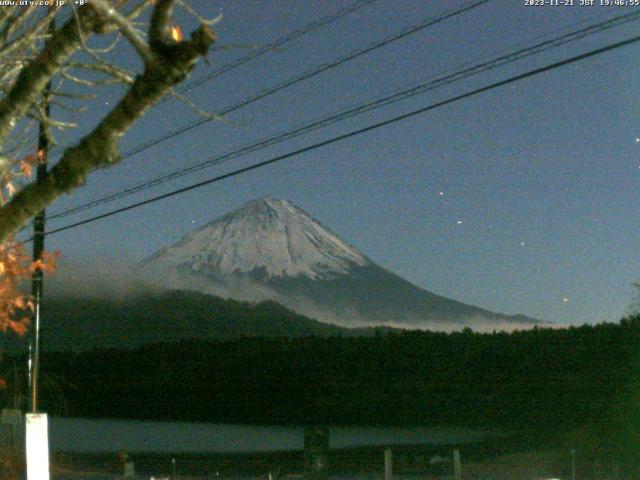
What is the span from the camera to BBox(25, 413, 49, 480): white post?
13.7 m

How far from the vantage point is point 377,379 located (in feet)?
236

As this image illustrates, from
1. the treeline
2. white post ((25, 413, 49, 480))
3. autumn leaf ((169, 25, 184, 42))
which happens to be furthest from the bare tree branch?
the treeline

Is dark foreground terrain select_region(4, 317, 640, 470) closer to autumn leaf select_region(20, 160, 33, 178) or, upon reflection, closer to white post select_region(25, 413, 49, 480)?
white post select_region(25, 413, 49, 480)

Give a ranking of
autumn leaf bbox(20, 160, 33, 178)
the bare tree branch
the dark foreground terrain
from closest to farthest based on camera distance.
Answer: the bare tree branch, autumn leaf bbox(20, 160, 33, 178), the dark foreground terrain

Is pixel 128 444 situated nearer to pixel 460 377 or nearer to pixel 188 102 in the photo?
pixel 460 377

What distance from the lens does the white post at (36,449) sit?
1370cm

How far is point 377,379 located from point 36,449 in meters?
59.0

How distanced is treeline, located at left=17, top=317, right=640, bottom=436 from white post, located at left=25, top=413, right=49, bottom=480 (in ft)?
71.9

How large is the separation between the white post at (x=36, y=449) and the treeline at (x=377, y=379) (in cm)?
2191

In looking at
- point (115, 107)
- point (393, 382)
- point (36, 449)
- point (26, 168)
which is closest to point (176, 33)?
point (115, 107)

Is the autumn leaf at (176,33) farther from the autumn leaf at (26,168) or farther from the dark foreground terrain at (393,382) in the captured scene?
the dark foreground terrain at (393,382)

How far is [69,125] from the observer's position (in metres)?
9.54

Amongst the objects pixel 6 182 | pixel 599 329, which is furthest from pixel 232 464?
pixel 6 182

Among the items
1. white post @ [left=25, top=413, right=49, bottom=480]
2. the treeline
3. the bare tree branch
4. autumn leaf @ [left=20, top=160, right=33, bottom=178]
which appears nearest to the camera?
the bare tree branch
